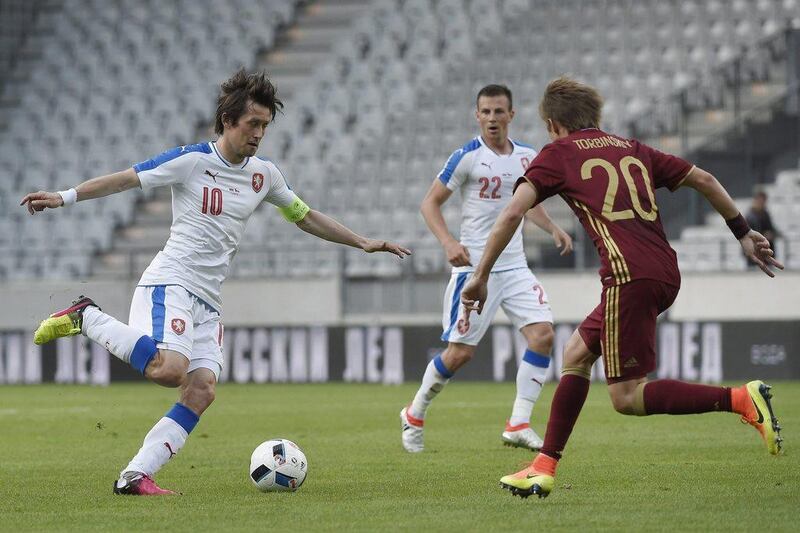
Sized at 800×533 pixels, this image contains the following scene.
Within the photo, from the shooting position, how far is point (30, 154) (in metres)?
27.6

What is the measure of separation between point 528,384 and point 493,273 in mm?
814

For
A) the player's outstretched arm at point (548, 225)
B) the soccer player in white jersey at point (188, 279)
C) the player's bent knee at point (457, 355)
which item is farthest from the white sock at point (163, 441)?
the player's outstretched arm at point (548, 225)

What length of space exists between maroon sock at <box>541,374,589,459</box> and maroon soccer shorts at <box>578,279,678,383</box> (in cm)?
27

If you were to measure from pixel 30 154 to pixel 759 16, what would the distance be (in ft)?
45.3

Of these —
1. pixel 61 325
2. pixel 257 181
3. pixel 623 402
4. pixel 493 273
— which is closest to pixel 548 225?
pixel 493 273

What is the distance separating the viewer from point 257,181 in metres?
7.42

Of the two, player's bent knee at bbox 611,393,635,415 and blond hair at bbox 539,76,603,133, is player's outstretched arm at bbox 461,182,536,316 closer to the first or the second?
blond hair at bbox 539,76,603,133

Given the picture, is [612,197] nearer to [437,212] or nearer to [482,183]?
[437,212]

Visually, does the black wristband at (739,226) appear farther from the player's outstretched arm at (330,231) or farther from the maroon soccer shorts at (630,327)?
the player's outstretched arm at (330,231)

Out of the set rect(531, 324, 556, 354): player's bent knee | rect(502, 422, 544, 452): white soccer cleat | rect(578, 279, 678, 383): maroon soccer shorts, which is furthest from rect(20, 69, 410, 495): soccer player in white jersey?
rect(531, 324, 556, 354): player's bent knee

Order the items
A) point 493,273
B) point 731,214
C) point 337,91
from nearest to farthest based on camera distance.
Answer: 1. point 731,214
2. point 493,273
3. point 337,91

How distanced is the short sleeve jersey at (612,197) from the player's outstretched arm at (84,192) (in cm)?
195

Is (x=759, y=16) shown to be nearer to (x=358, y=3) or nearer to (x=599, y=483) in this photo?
(x=358, y=3)

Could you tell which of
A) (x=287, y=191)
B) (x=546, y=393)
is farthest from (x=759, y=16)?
(x=287, y=191)
